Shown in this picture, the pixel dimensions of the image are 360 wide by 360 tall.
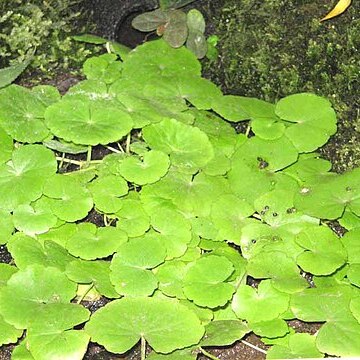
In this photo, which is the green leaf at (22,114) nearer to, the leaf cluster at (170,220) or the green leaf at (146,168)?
the leaf cluster at (170,220)

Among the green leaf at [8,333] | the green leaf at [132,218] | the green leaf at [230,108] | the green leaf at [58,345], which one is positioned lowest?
the green leaf at [8,333]

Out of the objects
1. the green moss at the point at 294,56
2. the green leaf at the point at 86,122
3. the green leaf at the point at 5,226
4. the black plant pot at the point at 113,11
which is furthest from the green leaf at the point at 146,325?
the black plant pot at the point at 113,11

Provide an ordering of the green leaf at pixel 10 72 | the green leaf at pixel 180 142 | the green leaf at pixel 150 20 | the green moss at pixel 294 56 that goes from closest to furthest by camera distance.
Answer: the green leaf at pixel 180 142 → the green leaf at pixel 10 72 → the green moss at pixel 294 56 → the green leaf at pixel 150 20

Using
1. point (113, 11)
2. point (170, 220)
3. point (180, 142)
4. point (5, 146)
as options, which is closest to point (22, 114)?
point (5, 146)

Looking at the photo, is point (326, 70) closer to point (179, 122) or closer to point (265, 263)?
point (179, 122)

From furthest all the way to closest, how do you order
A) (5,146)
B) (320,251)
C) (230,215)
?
(5,146)
(230,215)
(320,251)

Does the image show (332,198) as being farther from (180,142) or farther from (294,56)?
(294,56)
